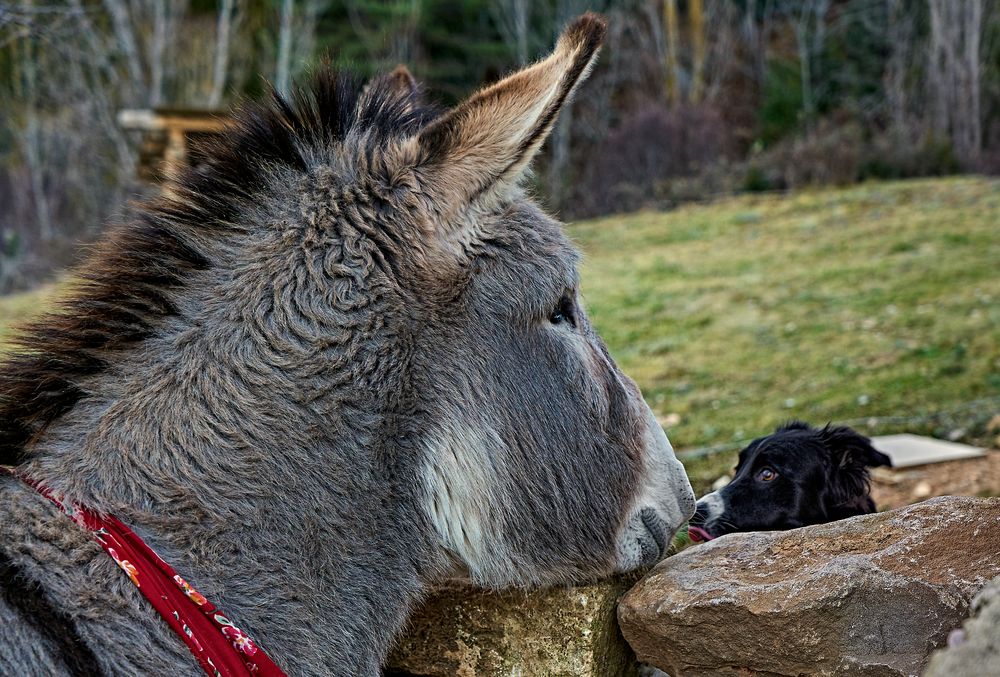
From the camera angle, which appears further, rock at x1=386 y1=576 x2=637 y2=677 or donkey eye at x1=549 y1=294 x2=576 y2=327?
rock at x1=386 y1=576 x2=637 y2=677

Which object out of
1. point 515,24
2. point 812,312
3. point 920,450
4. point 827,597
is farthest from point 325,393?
point 515,24

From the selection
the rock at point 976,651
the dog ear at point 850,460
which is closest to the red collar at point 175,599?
the rock at point 976,651

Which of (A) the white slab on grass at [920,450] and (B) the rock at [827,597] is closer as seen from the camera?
(B) the rock at [827,597]

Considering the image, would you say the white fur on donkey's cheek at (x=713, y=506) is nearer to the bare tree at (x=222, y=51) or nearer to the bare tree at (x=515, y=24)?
the bare tree at (x=222, y=51)

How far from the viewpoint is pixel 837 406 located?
7.75 meters

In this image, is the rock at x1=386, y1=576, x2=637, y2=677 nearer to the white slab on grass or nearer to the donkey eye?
the donkey eye

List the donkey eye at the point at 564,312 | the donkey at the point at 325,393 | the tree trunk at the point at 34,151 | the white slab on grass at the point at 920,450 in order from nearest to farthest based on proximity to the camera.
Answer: the donkey at the point at 325,393
the donkey eye at the point at 564,312
the white slab on grass at the point at 920,450
the tree trunk at the point at 34,151

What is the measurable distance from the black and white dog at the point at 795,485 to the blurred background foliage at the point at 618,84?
54.1 ft

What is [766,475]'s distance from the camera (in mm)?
3922

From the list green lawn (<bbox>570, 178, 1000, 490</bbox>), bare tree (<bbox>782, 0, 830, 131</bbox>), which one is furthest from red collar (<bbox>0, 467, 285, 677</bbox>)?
bare tree (<bbox>782, 0, 830, 131</bbox>)

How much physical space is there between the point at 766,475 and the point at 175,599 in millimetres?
2623

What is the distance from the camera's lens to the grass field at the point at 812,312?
7.85 m

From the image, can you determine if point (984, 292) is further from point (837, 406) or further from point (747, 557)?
point (747, 557)

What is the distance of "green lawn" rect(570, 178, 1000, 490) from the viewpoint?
25.9ft
